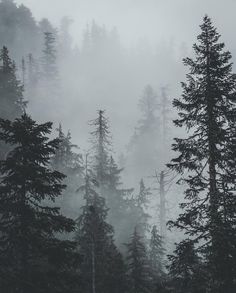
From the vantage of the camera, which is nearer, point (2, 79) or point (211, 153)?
point (211, 153)

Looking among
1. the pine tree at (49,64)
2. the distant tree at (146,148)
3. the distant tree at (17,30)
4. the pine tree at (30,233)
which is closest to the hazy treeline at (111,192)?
the pine tree at (30,233)

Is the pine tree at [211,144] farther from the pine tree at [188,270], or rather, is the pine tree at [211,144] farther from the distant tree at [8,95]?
the distant tree at [8,95]

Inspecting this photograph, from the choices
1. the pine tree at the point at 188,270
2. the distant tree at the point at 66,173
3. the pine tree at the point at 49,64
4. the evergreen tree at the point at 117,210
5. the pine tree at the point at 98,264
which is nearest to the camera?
the pine tree at the point at 188,270

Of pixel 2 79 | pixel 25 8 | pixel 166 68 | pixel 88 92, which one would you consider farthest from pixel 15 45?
pixel 2 79

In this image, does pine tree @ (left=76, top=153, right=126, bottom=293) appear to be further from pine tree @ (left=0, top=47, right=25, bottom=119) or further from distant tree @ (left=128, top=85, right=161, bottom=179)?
distant tree @ (left=128, top=85, right=161, bottom=179)

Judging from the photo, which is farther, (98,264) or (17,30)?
(17,30)

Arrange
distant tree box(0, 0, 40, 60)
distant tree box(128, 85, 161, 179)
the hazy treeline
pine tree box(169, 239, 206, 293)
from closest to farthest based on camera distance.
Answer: the hazy treeline < pine tree box(169, 239, 206, 293) < distant tree box(128, 85, 161, 179) < distant tree box(0, 0, 40, 60)

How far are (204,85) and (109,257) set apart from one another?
11.0 metres

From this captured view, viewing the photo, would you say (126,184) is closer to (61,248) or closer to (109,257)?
(109,257)

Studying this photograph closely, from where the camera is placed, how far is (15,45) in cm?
10081

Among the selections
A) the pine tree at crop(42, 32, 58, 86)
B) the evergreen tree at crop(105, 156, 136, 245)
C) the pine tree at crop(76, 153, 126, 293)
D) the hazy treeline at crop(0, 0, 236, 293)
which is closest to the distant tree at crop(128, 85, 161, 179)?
the hazy treeline at crop(0, 0, 236, 293)

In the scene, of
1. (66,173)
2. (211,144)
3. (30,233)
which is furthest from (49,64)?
(30,233)

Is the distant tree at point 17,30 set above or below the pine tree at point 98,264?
above

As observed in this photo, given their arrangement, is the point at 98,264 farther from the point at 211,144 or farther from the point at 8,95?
the point at 8,95
